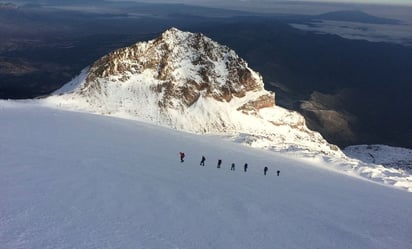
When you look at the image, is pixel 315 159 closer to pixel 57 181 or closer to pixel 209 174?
pixel 209 174

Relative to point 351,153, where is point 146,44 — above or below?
above

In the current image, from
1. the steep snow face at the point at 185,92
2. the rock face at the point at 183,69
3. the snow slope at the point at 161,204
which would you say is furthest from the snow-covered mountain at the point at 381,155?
the snow slope at the point at 161,204

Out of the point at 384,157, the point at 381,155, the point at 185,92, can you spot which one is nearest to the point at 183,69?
the point at 185,92

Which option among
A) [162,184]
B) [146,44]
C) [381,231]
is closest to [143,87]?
[146,44]

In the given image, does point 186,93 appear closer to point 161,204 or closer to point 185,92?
point 185,92

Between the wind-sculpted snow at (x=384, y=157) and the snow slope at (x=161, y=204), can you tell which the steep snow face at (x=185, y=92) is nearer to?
the wind-sculpted snow at (x=384, y=157)

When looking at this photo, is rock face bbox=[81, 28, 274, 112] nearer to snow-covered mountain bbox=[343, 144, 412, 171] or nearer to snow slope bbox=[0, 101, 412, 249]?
snow-covered mountain bbox=[343, 144, 412, 171]

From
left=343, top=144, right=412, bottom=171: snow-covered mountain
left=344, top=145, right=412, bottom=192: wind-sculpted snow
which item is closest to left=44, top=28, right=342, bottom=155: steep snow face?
left=344, top=145, right=412, bottom=192: wind-sculpted snow
